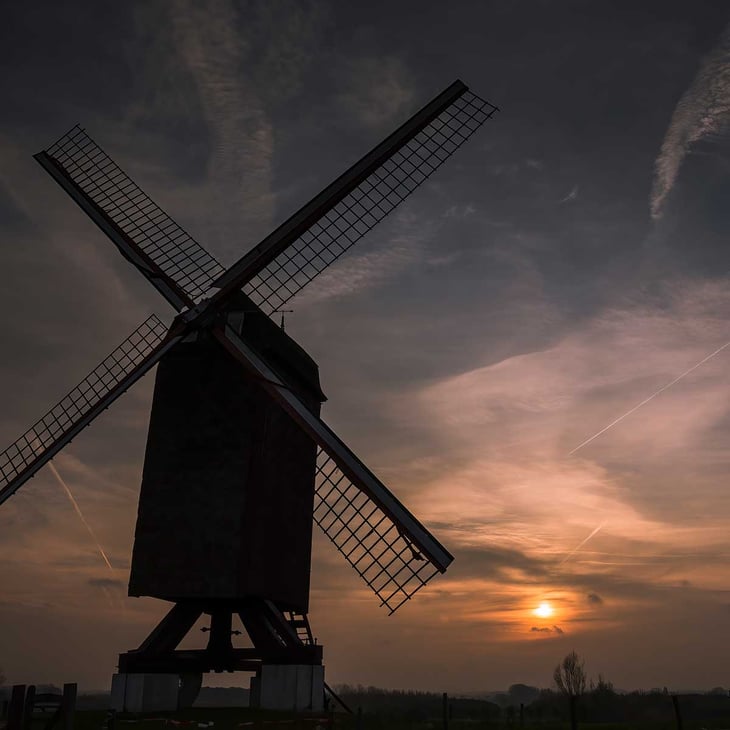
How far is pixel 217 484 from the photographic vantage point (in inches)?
750

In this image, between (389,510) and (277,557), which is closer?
(389,510)

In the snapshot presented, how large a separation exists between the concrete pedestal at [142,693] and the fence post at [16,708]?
13.9 ft

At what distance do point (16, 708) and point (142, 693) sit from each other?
4.59 meters

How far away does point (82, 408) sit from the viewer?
66.5ft

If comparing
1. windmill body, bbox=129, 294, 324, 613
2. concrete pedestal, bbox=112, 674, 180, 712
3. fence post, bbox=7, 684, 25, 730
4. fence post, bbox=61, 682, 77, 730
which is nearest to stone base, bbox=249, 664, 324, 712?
windmill body, bbox=129, 294, 324, 613

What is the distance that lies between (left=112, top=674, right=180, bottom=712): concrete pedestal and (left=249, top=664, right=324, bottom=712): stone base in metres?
2.23

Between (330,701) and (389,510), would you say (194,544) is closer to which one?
(389,510)

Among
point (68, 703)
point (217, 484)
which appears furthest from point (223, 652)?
point (68, 703)

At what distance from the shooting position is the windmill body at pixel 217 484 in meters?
18.6

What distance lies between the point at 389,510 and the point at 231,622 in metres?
6.66

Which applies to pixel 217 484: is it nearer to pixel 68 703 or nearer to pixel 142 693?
pixel 142 693

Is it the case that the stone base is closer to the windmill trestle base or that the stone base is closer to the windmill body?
the windmill trestle base

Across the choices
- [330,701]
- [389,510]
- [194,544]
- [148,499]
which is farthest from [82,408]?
[330,701]

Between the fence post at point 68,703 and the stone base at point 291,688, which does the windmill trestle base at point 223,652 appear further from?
the fence post at point 68,703
